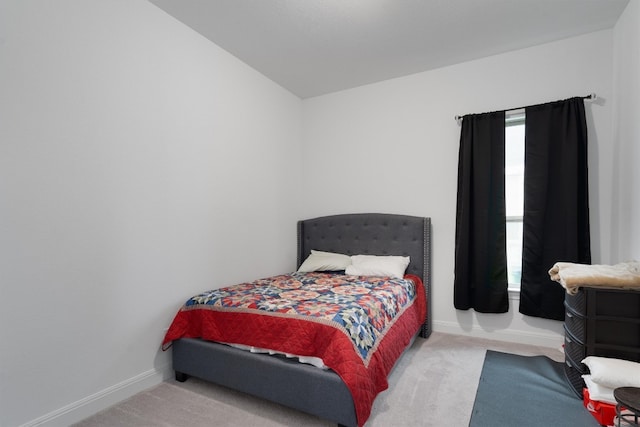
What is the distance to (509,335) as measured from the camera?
9.99 feet

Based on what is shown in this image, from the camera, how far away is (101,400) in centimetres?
200

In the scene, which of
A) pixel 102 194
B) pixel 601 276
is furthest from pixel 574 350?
pixel 102 194

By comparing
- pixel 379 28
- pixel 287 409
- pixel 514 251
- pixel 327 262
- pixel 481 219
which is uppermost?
pixel 379 28

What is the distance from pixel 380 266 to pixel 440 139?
57.5 inches

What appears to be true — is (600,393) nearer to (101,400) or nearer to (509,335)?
(509,335)

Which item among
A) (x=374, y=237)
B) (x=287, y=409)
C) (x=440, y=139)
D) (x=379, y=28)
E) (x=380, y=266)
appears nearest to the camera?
(x=287, y=409)

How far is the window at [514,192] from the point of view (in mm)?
3094

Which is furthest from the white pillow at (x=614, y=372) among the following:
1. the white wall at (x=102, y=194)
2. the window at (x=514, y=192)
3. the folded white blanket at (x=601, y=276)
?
the white wall at (x=102, y=194)

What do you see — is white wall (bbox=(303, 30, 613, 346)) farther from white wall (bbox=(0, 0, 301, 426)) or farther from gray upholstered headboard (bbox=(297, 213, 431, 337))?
white wall (bbox=(0, 0, 301, 426))

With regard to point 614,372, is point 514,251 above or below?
above

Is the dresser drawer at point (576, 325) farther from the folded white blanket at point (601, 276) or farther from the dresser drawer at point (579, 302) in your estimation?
the folded white blanket at point (601, 276)

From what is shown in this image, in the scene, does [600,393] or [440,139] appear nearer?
[600,393]

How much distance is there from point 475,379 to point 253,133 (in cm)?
289

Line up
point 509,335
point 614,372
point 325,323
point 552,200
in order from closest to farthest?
point 614,372, point 325,323, point 552,200, point 509,335
